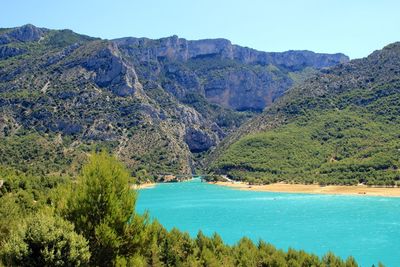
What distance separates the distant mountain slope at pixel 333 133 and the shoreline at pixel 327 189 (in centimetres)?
297

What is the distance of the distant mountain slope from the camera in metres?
125

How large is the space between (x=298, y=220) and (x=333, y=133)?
81.4 metres

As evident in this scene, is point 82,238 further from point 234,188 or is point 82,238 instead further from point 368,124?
point 368,124

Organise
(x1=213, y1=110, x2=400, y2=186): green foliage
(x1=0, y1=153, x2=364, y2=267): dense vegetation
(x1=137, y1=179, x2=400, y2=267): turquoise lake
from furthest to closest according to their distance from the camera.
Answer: (x1=213, y1=110, x2=400, y2=186): green foliage < (x1=137, y1=179, x2=400, y2=267): turquoise lake < (x1=0, y1=153, x2=364, y2=267): dense vegetation

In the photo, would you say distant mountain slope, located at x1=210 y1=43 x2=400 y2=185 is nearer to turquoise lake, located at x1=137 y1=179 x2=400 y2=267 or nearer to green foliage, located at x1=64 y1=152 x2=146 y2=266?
turquoise lake, located at x1=137 y1=179 x2=400 y2=267

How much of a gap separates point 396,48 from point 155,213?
12992 cm

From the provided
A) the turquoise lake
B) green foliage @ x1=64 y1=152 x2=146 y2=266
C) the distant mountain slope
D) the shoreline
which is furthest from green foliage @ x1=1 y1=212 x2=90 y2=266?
the distant mountain slope

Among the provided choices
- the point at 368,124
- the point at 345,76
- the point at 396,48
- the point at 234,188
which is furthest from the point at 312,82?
the point at 234,188

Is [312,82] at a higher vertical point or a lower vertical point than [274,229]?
higher

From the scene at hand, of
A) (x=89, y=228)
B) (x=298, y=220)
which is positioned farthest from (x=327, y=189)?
(x=89, y=228)

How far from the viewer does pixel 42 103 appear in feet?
560

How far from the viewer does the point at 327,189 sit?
115375mm

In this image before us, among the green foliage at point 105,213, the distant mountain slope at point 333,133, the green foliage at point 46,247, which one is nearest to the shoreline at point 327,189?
the distant mountain slope at point 333,133

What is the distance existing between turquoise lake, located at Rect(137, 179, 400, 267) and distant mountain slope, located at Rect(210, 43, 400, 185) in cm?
1971
